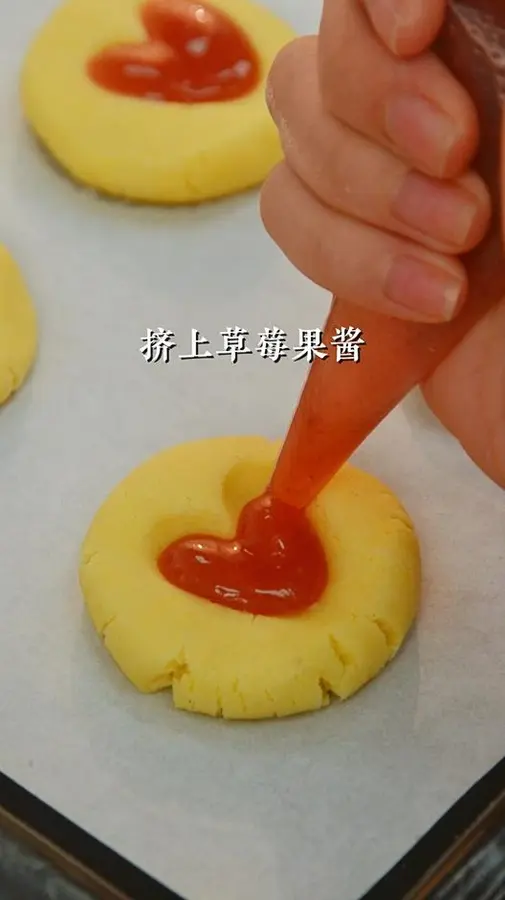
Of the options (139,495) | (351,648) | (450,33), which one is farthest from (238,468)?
(450,33)

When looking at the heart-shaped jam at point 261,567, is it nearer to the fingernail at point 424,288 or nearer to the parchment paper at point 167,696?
the parchment paper at point 167,696

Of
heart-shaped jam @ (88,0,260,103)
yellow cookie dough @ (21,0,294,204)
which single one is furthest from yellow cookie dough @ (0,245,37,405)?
heart-shaped jam @ (88,0,260,103)

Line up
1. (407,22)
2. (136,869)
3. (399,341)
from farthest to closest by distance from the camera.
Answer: (136,869)
(399,341)
(407,22)

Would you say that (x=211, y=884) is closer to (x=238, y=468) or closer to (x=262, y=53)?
(x=238, y=468)

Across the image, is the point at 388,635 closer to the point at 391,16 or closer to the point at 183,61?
the point at 391,16

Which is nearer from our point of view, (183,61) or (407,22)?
(407,22)

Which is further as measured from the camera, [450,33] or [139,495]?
[139,495]

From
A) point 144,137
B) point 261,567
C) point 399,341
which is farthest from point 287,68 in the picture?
point 144,137
